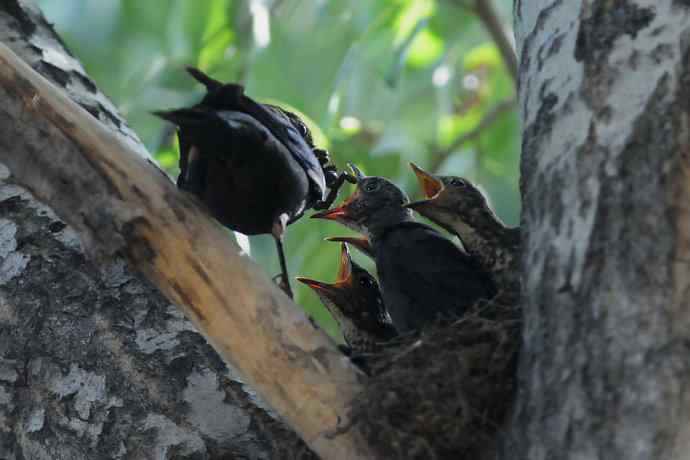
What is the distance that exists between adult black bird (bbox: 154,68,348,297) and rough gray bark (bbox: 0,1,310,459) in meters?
0.27

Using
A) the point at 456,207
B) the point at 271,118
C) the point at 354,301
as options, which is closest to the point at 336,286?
the point at 354,301

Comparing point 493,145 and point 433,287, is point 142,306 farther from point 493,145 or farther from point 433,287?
point 493,145

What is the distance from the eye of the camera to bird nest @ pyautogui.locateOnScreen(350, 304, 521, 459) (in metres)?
1.94

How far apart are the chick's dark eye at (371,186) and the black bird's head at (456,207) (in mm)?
283

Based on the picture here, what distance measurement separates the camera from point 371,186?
3.12 m

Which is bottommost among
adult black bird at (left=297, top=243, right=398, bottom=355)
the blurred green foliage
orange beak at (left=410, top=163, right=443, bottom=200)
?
adult black bird at (left=297, top=243, right=398, bottom=355)

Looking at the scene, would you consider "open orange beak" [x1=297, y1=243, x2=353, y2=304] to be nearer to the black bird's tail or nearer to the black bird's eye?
the black bird's eye

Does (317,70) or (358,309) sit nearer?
(358,309)

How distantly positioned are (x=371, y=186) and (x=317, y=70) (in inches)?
50.9

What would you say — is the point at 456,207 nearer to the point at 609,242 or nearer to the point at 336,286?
the point at 336,286

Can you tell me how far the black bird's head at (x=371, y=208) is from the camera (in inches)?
120

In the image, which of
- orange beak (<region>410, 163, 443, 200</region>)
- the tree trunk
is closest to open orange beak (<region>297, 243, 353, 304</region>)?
orange beak (<region>410, 163, 443, 200</region>)

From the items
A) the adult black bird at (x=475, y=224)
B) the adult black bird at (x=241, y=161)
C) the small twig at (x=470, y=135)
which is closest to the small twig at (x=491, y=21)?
the small twig at (x=470, y=135)

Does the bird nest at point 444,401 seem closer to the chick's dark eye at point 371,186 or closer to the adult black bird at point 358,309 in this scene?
the adult black bird at point 358,309
